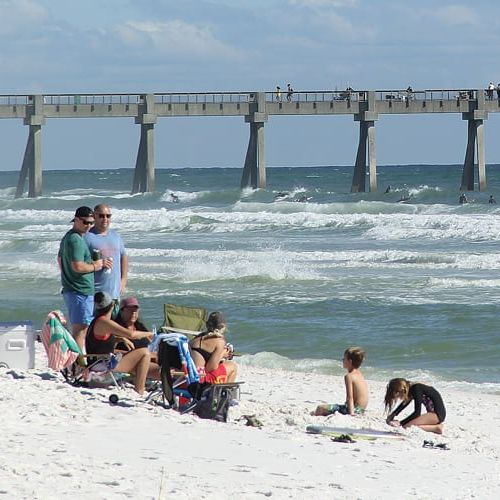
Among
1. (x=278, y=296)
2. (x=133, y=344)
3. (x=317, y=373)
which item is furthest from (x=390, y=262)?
(x=133, y=344)

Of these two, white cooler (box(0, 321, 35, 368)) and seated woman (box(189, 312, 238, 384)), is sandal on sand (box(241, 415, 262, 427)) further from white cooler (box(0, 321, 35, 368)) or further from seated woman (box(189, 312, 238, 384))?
white cooler (box(0, 321, 35, 368))

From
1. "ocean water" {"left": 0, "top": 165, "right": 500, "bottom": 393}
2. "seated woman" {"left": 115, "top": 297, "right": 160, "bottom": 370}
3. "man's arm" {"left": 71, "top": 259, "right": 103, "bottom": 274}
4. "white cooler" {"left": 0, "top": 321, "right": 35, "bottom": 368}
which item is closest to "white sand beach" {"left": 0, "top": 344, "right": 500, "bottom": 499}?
"white cooler" {"left": 0, "top": 321, "right": 35, "bottom": 368}

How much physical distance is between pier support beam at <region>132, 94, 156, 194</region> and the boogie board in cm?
3350

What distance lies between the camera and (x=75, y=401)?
29.4ft

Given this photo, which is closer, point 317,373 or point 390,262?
point 317,373

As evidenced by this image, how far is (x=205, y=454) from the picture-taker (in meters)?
7.78

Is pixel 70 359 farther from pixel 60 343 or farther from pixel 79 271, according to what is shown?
pixel 79 271

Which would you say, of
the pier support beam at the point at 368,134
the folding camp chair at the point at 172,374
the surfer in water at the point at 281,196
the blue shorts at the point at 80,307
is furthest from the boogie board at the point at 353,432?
the surfer in water at the point at 281,196

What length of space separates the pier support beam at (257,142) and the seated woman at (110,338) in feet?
107

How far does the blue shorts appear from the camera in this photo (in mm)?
10086

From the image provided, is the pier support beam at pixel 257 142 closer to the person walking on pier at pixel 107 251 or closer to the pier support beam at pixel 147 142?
the pier support beam at pixel 147 142

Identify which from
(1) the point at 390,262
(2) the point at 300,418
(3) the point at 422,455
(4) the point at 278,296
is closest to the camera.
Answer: (3) the point at 422,455

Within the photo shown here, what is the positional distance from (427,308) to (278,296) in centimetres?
276

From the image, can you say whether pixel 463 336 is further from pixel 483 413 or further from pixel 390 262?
pixel 390 262
